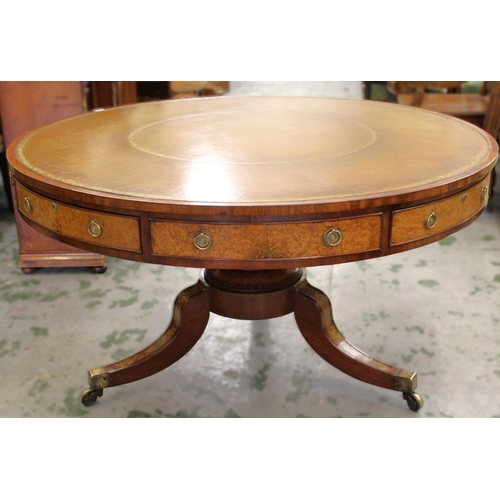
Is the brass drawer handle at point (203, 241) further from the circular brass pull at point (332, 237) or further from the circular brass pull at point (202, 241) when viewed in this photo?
the circular brass pull at point (332, 237)

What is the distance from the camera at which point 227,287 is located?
2.02 m

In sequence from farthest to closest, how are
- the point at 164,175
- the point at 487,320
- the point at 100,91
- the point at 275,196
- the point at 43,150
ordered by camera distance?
the point at 100,91 < the point at 487,320 < the point at 43,150 < the point at 164,175 < the point at 275,196

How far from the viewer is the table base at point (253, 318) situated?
2.01 m

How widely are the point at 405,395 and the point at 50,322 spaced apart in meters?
1.44

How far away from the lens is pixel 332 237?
1.43m

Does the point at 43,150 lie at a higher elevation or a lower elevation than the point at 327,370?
higher

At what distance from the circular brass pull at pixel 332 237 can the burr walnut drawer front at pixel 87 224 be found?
43 centimetres

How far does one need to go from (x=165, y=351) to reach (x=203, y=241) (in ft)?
2.58

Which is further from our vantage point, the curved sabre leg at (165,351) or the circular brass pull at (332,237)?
the curved sabre leg at (165,351)

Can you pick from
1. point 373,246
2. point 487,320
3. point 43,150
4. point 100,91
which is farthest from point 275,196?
point 100,91

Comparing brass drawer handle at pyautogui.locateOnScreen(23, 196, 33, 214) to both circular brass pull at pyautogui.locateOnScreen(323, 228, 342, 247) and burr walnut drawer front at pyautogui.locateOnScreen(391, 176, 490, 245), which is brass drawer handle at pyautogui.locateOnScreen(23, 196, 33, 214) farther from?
burr walnut drawer front at pyautogui.locateOnScreen(391, 176, 490, 245)

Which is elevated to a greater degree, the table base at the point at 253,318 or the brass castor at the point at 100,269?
the table base at the point at 253,318

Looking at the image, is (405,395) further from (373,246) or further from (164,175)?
(164,175)

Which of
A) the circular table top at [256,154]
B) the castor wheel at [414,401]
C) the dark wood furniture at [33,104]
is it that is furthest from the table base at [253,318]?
the dark wood furniture at [33,104]
